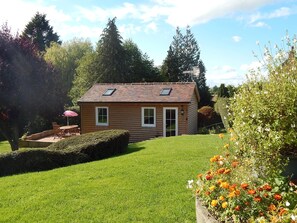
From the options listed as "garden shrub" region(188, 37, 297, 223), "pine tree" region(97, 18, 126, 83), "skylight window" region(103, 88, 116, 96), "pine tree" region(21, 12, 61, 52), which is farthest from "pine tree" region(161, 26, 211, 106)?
"garden shrub" region(188, 37, 297, 223)

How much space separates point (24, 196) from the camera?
659 centimetres

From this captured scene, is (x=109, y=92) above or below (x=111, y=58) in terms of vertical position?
below

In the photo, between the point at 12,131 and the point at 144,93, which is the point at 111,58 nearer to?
the point at 144,93

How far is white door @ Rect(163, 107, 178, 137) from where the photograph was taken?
2083cm

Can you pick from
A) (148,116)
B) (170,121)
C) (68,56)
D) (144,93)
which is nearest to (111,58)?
(68,56)

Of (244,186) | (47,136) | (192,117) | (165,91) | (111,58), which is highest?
(111,58)

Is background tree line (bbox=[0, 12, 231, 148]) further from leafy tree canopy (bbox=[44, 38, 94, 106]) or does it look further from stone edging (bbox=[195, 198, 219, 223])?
stone edging (bbox=[195, 198, 219, 223])

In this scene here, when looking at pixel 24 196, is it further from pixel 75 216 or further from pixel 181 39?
pixel 181 39

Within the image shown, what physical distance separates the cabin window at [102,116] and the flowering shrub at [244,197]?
61.7 feet

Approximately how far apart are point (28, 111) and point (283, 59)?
15302 millimetres

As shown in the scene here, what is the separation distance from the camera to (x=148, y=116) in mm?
21516

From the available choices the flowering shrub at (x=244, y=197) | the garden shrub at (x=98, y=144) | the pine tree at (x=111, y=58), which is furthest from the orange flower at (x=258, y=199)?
the pine tree at (x=111, y=58)

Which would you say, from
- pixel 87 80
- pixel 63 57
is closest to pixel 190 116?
pixel 87 80

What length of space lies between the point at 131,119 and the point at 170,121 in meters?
2.82
